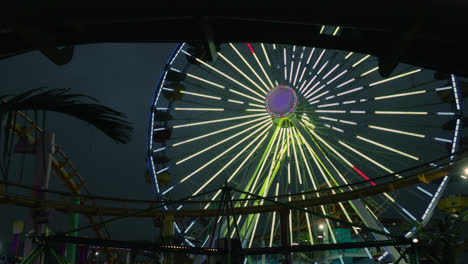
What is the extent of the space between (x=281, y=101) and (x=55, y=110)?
47.2 ft

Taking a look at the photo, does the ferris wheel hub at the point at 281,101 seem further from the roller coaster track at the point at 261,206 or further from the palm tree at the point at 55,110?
the palm tree at the point at 55,110

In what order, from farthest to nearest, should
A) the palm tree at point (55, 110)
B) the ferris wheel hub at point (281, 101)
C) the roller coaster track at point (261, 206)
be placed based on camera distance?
the ferris wheel hub at point (281, 101), the roller coaster track at point (261, 206), the palm tree at point (55, 110)

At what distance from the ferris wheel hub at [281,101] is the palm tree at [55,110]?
14.0m

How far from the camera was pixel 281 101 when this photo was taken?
53.1 ft

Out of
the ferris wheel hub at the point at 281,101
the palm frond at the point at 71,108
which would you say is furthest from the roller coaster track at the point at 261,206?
the palm frond at the point at 71,108

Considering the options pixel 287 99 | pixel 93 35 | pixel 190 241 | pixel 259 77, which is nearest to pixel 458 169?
pixel 287 99

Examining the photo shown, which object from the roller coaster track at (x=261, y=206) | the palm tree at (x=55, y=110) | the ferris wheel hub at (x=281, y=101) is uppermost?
the ferris wheel hub at (x=281, y=101)

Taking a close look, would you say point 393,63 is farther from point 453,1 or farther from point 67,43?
point 67,43

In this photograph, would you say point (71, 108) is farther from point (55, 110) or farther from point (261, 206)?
point (261, 206)

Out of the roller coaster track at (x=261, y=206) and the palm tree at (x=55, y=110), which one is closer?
the palm tree at (x=55, y=110)

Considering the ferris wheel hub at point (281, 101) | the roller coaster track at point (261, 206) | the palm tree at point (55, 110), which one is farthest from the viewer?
the ferris wheel hub at point (281, 101)

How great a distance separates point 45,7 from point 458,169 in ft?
52.8

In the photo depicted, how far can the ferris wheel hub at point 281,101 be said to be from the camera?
1603 centimetres

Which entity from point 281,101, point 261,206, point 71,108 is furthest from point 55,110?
point 261,206
